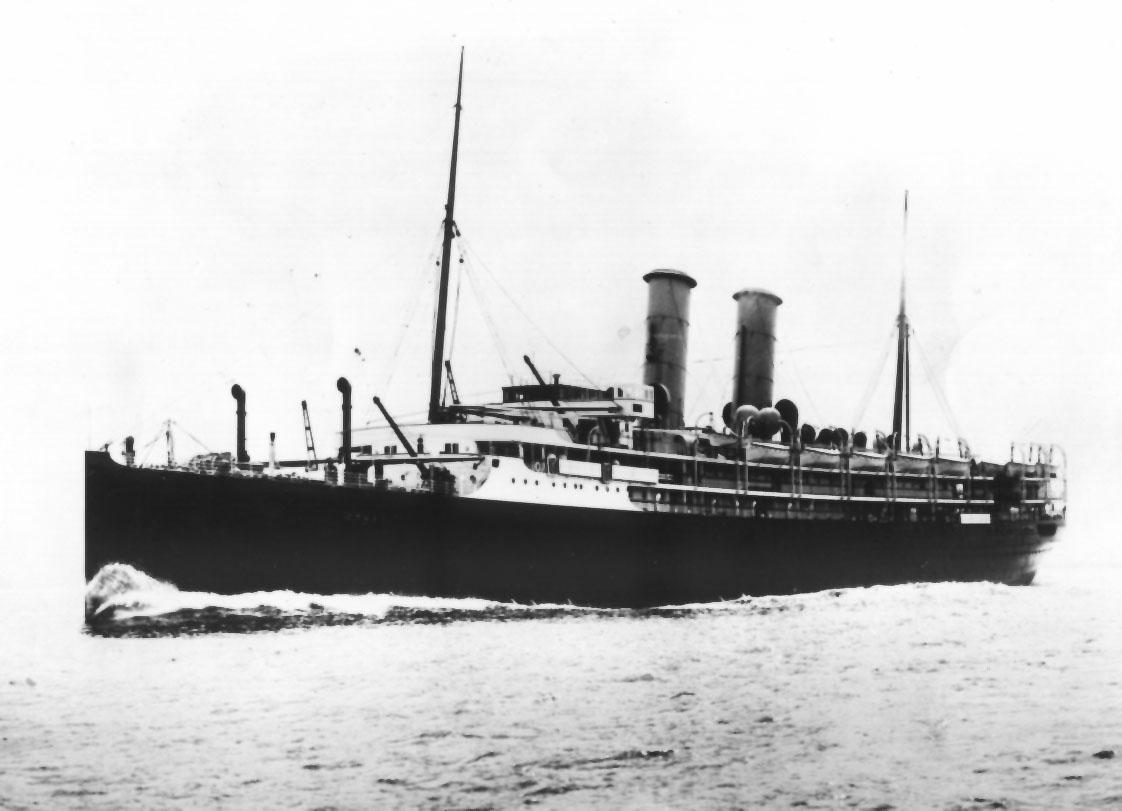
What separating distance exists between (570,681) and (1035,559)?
34083 millimetres

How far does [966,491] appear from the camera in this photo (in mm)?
41625

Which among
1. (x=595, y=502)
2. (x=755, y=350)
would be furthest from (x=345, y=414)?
(x=755, y=350)

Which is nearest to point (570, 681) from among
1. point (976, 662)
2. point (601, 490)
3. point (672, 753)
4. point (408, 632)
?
point (672, 753)

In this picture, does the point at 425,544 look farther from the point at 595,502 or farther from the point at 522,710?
the point at 522,710

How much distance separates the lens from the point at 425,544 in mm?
23938

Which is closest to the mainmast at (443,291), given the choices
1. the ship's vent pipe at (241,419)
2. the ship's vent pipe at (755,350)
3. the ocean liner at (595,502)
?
the ocean liner at (595,502)

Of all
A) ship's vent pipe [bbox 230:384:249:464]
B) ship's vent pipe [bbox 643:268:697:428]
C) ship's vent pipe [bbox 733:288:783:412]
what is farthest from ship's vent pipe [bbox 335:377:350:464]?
ship's vent pipe [bbox 733:288:783:412]

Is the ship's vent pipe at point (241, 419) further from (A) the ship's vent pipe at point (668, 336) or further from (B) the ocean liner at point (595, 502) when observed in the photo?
(A) the ship's vent pipe at point (668, 336)

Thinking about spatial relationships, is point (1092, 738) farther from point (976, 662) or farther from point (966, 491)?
point (966, 491)

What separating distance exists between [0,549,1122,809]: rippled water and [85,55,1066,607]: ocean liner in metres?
1.33

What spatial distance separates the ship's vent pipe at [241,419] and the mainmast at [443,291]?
4.85 meters

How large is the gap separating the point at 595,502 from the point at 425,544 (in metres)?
5.70

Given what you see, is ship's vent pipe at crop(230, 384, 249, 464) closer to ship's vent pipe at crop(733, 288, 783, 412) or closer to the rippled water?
the rippled water

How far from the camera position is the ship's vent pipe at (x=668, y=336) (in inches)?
1312
